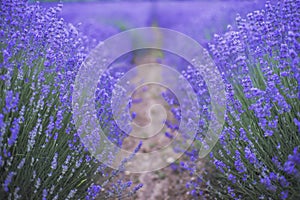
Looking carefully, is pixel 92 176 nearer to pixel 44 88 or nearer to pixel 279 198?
pixel 44 88

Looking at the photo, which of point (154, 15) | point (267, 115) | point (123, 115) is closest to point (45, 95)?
point (123, 115)

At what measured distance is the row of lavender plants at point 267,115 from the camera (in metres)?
1.88

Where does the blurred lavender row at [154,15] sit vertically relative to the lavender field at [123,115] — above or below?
above

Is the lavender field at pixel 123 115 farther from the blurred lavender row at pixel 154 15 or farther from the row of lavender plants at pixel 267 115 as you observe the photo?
the blurred lavender row at pixel 154 15

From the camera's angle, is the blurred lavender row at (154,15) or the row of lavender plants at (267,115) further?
the blurred lavender row at (154,15)

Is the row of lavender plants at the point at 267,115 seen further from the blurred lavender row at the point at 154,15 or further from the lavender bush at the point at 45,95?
the blurred lavender row at the point at 154,15

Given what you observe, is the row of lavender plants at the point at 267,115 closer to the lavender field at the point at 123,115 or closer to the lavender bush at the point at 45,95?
the lavender field at the point at 123,115

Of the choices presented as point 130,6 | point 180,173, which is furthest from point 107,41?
point 130,6

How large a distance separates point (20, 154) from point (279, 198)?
4.38ft

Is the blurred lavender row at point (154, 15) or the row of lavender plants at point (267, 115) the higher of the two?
the blurred lavender row at point (154, 15)

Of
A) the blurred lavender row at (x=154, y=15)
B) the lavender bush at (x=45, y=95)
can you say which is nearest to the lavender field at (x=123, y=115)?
the lavender bush at (x=45, y=95)

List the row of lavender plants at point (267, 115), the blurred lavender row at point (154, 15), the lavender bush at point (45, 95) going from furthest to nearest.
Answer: the blurred lavender row at point (154, 15)
the lavender bush at point (45, 95)
the row of lavender plants at point (267, 115)

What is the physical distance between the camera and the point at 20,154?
1.87m

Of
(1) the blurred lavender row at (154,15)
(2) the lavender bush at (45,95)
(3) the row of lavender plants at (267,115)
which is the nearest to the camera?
(3) the row of lavender plants at (267,115)
